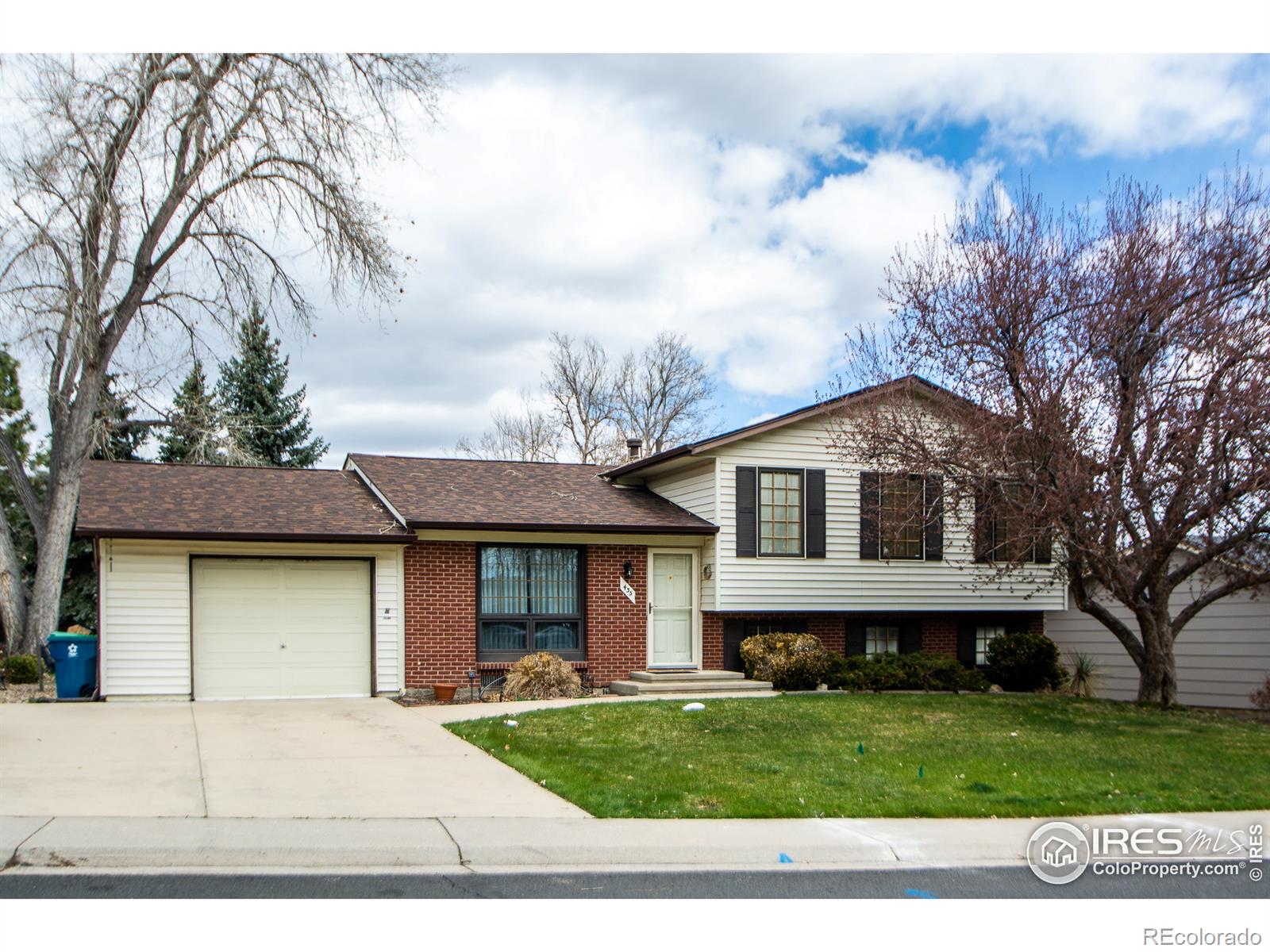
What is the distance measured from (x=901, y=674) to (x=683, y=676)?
358 centimetres

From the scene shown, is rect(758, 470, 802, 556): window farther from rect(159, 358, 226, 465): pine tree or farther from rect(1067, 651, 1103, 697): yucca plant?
rect(159, 358, 226, 465): pine tree

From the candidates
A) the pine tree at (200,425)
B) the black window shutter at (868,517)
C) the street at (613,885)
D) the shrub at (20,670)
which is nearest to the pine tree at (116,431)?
the pine tree at (200,425)

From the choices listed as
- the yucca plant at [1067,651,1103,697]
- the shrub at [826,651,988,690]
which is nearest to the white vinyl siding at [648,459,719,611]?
the shrub at [826,651,988,690]

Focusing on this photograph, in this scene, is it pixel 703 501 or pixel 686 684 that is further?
pixel 703 501

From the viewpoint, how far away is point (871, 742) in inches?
480

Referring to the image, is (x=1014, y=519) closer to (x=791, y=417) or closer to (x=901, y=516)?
(x=901, y=516)

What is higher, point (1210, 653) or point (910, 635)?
point (910, 635)

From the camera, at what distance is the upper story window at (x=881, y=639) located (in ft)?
68.1

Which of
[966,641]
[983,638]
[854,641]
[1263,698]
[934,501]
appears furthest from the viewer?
[983,638]

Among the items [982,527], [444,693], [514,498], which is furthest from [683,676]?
[982,527]

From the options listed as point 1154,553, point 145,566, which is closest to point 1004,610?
point 1154,553

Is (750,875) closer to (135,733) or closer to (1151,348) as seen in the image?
(135,733)

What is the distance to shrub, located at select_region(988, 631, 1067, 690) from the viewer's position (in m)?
20.0

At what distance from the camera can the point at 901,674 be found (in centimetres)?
1830
